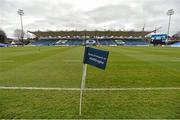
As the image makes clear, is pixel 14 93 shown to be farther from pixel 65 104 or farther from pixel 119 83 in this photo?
pixel 119 83

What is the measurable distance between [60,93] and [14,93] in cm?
184

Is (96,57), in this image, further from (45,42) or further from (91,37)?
(91,37)

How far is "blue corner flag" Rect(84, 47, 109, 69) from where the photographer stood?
455cm

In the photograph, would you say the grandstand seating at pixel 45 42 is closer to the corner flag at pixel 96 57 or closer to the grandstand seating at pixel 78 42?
the grandstand seating at pixel 78 42

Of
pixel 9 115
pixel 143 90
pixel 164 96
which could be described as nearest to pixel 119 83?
pixel 143 90

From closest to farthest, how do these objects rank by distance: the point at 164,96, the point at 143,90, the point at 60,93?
1. the point at 164,96
2. the point at 60,93
3. the point at 143,90

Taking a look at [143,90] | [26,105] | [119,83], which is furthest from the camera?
[119,83]

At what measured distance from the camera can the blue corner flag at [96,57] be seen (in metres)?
4.55

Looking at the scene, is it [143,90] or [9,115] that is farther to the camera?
[143,90]

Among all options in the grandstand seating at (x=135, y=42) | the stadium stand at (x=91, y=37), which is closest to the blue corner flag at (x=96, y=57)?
the stadium stand at (x=91, y=37)

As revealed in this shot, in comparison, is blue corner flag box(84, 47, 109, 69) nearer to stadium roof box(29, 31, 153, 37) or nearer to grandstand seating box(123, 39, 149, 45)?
stadium roof box(29, 31, 153, 37)

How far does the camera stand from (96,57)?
4.62 m

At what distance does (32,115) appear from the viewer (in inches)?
183

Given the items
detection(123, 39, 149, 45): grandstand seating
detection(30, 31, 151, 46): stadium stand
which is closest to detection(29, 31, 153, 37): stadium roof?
detection(30, 31, 151, 46): stadium stand
